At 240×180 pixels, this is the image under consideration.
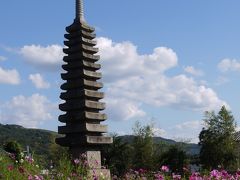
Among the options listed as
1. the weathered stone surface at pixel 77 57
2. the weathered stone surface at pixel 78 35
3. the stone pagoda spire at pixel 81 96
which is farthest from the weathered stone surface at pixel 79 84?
the weathered stone surface at pixel 78 35

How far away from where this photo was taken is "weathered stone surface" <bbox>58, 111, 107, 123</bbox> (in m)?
19.2

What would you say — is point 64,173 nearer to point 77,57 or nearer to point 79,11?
point 77,57

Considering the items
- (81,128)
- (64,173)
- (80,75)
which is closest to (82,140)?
(81,128)

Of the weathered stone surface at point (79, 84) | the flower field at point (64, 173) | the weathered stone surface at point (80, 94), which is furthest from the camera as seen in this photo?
the weathered stone surface at point (79, 84)

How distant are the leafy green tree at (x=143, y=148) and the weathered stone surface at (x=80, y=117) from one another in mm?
30242

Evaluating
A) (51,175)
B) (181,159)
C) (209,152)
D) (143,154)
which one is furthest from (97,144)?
(209,152)

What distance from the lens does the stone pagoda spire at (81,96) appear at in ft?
63.1

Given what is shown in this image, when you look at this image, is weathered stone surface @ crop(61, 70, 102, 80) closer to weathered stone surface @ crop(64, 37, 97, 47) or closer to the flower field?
weathered stone surface @ crop(64, 37, 97, 47)

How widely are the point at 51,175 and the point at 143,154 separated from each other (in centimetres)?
4231

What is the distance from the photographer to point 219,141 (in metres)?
56.0

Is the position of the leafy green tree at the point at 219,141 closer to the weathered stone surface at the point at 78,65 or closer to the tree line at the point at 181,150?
the tree line at the point at 181,150

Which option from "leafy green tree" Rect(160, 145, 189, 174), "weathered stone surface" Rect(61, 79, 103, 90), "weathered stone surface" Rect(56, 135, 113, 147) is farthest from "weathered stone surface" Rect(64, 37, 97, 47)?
"leafy green tree" Rect(160, 145, 189, 174)

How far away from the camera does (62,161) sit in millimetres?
11492

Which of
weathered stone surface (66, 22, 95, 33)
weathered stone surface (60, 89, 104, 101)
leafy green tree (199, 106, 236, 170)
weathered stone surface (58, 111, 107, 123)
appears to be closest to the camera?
weathered stone surface (58, 111, 107, 123)
